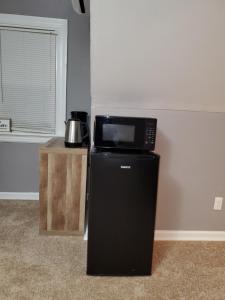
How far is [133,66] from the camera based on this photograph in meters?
1.70

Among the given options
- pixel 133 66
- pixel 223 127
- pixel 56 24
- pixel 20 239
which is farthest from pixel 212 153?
pixel 56 24

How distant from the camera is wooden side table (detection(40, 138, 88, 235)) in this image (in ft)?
6.65

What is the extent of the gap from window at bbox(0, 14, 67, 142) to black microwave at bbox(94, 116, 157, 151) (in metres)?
1.21

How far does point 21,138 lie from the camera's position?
279 centimetres

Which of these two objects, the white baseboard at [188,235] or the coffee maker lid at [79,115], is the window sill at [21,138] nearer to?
the coffee maker lid at [79,115]

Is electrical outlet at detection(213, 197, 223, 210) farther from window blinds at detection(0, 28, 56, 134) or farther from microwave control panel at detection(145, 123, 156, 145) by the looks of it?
window blinds at detection(0, 28, 56, 134)

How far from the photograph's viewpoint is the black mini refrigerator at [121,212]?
1568mm

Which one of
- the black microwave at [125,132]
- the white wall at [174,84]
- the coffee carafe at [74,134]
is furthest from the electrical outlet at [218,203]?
the coffee carafe at [74,134]

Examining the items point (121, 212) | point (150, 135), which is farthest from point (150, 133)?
point (121, 212)

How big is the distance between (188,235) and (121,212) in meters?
0.94

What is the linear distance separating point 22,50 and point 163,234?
2.40m

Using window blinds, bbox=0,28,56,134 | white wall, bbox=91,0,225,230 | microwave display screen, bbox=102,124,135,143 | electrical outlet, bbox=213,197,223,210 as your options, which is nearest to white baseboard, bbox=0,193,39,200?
window blinds, bbox=0,28,56,134

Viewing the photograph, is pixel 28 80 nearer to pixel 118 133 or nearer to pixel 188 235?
pixel 118 133

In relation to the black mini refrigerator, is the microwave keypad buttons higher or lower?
higher
